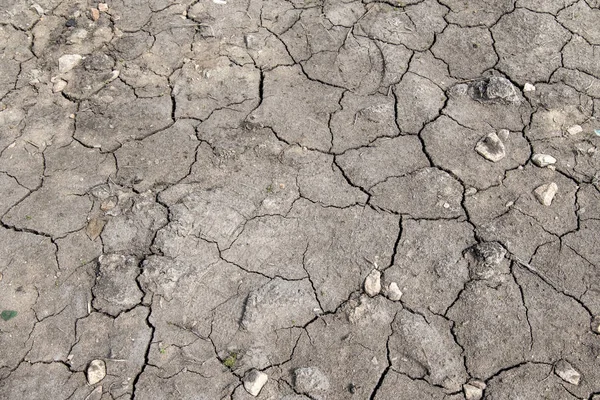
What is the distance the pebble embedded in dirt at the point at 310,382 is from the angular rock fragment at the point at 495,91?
2239 millimetres

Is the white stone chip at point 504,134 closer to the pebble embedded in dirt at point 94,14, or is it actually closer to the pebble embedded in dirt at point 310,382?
the pebble embedded in dirt at point 310,382

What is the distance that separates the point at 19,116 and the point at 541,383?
374 centimetres

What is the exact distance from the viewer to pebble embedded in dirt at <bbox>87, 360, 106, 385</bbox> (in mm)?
2600

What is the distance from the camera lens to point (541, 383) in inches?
100

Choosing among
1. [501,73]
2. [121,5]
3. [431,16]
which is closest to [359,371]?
[501,73]

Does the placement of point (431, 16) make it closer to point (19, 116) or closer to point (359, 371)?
point (359, 371)

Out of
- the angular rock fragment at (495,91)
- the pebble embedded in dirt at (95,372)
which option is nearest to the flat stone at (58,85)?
the pebble embedded in dirt at (95,372)

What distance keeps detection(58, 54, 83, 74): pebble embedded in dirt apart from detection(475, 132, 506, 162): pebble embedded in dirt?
3.06 metres

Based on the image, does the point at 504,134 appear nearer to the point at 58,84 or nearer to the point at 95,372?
the point at 95,372

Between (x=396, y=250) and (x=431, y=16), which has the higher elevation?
(x=431, y=16)

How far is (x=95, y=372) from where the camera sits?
8.57ft

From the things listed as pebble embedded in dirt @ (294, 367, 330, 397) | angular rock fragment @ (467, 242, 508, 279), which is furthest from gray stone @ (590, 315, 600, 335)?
pebble embedded in dirt @ (294, 367, 330, 397)

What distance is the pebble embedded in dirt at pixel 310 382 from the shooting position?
2.57 metres

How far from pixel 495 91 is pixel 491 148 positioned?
487mm
